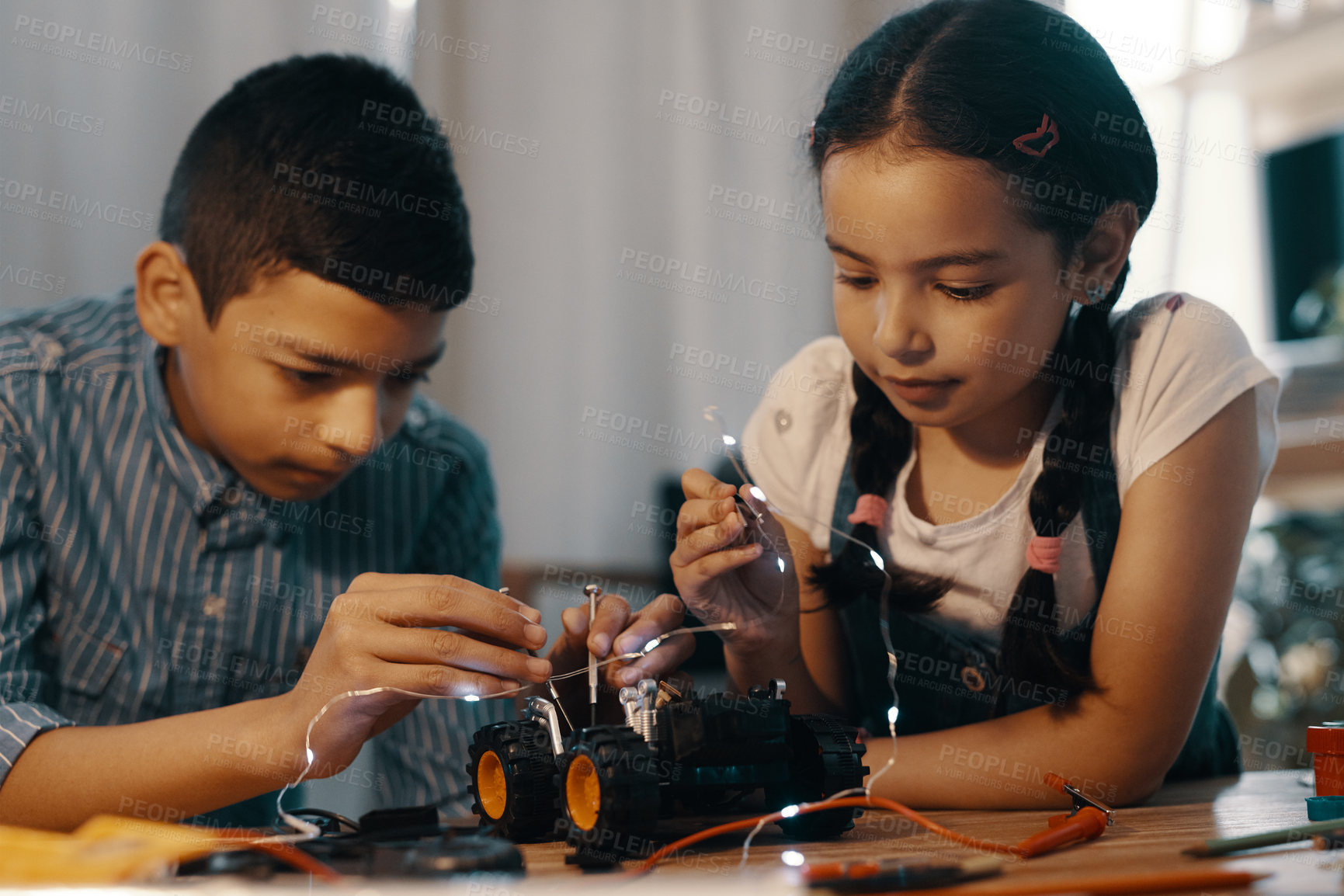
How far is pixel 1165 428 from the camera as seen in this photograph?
762 mm

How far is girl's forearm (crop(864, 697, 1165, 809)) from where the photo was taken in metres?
→ 0.70

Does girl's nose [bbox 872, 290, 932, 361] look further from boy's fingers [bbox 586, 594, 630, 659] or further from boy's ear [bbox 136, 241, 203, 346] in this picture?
boy's ear [bbox 136, 241, 203, 346]

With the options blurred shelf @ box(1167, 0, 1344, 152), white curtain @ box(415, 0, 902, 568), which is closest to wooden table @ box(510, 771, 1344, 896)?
white curtain @ box(415, 0, 902, 568)

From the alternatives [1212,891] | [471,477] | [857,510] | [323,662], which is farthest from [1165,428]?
[471,477]

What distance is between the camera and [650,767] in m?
0.50

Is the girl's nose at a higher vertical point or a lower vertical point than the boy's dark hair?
lower

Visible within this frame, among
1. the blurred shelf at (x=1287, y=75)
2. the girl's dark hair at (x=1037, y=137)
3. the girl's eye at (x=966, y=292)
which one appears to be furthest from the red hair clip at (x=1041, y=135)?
the blurred shelf at (x=1287, y=75)

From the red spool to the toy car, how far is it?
0.99 feet

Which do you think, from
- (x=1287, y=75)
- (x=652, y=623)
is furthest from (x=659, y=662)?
(x=1287, y=75)

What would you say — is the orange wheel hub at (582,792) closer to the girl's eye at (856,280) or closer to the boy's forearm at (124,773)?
the boy's forearm at (124,773)

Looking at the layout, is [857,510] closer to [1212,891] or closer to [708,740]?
[708,740]

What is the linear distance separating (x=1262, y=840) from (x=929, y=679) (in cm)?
45

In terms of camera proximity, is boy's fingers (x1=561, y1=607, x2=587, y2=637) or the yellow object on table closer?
the yellow object on table

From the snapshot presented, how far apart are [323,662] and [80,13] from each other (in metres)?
1.31
